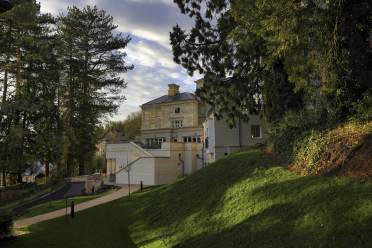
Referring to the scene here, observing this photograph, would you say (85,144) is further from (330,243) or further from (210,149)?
(330,243)

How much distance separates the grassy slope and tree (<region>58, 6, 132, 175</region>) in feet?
103

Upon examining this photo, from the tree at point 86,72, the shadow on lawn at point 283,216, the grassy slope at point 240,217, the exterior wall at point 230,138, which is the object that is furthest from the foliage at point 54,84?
the shadow on lawn at point 283,216

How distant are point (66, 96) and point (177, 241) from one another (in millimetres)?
42620

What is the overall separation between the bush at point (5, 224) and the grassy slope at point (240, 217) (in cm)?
63

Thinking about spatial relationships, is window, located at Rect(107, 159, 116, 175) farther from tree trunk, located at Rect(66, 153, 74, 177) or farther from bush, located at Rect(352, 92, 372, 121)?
bush, located at Rect(352, 92, 372, 121)

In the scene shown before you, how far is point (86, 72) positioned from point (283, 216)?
45.7m

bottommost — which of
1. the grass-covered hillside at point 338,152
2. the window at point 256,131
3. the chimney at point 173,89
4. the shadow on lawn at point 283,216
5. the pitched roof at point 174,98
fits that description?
the shadow on lawn at point 283,216

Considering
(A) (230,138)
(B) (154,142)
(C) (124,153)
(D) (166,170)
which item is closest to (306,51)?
(A) (230,138)

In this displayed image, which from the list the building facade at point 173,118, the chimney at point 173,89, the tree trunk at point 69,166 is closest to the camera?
the tree trunk at point 69,166

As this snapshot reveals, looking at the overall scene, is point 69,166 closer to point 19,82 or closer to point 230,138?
point 19,82

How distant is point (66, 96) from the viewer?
51562mm

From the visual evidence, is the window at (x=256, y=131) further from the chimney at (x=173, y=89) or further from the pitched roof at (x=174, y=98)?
the chimney at (x=173, y=89)

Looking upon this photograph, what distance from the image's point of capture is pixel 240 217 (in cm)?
1119

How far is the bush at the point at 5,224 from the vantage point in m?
15.2
